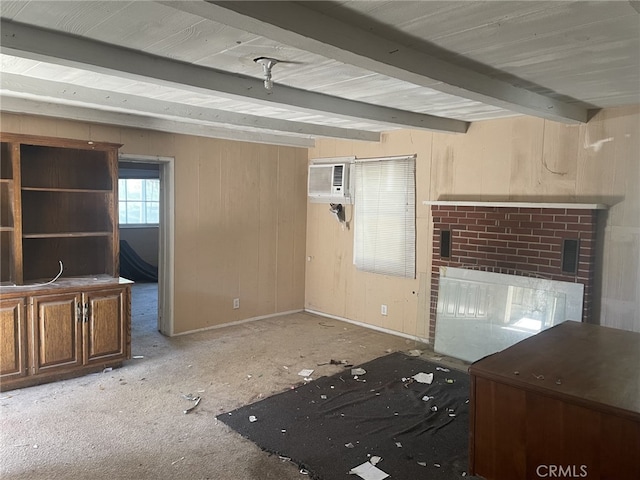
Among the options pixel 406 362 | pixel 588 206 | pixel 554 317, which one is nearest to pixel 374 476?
pixel 406 362

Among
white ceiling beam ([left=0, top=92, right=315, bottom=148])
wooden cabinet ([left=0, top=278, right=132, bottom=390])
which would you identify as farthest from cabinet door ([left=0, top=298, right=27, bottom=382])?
white ceiling beam ([left=0, top=92, right=315, bottom=148])

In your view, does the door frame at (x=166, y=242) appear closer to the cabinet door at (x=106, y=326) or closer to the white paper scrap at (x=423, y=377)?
the cabinet door at (x=106, y=326)

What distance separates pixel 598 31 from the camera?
6.67 ft

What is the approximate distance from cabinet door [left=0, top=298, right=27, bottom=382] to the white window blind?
11.4ft

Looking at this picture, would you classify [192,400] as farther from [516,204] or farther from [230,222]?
[516,204]

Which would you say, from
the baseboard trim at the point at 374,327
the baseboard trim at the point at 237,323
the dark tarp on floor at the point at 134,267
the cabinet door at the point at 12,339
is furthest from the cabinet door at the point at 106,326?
the dark tarp on floor at the point at 134,267

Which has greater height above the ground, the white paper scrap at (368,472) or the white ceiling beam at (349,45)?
the white ceiling beam at (349,45)

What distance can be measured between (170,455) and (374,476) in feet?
3.95

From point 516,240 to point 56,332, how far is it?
13.1ft

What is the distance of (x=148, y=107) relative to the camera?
12.1 feet

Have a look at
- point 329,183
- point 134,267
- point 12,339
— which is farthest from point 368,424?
point 134,267

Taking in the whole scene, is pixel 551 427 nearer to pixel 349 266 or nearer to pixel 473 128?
pixel 473 128

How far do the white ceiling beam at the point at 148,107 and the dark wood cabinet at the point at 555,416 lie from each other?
302 cm

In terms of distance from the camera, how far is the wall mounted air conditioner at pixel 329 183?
18.7 feet
